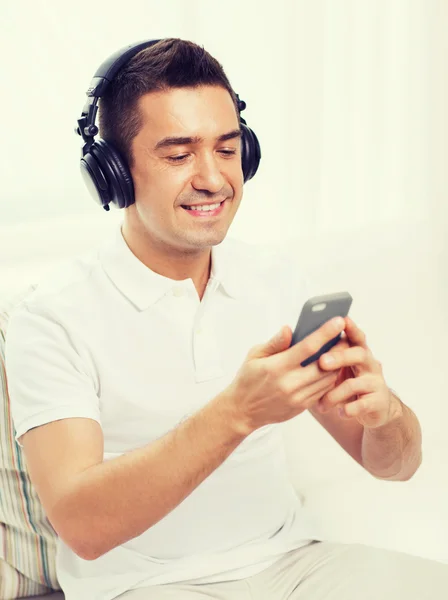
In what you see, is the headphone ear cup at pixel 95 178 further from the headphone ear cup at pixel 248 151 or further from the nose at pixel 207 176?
the headphone ear cup at pixel 248 151

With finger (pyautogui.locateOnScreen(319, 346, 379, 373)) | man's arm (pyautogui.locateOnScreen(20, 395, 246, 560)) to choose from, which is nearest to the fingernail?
finger (pyautogui.locateOnScreen(319, 346, 379, 373))

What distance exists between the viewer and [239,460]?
4.74 ft

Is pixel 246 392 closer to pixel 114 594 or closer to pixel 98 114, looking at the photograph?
pixel 114 594

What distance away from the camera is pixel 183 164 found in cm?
139

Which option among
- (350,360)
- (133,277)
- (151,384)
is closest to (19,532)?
(151,384)

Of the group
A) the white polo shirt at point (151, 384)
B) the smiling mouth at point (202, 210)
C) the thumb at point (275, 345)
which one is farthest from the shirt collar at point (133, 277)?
the thumb at point (275, 345)

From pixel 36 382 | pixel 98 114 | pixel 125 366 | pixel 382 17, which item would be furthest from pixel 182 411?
pixel 382 17

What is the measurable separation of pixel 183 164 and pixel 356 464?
3.07ft

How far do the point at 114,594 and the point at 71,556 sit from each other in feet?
0.32

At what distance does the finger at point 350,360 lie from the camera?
1044mm

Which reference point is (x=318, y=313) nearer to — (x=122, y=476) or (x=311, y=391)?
(x=311, y=391)

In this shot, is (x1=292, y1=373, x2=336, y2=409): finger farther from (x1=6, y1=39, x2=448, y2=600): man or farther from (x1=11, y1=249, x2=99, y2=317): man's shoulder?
(x1=11, y1=249, x2=99, y2=317): man's shoulder

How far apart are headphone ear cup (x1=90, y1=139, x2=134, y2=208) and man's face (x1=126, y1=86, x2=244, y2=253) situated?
0.03 metres

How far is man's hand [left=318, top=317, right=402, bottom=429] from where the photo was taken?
1094mm
